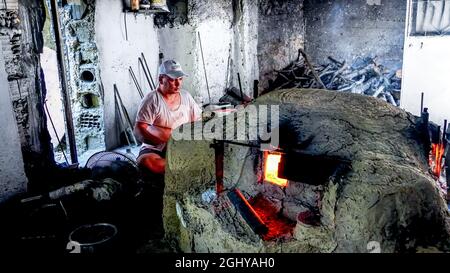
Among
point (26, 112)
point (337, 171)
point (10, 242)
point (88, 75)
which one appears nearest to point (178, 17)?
point (88, 75)

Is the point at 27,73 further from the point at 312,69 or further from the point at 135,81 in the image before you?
the point at 312,69

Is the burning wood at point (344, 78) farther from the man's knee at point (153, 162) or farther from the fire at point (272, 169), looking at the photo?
the fire at point (272, 169)

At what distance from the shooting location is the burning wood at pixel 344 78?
43.3 feet

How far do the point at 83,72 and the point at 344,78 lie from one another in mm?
9787

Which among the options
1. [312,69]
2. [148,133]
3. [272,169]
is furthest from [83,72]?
[312,69]

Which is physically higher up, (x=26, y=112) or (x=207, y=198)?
(x=26, y=112)

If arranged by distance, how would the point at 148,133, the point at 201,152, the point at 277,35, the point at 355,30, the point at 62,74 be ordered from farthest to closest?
1. the point at 355,30
2. the point at 277,35
3. the point at 62,74
4. the point at 148,133
5. the point at 201,152

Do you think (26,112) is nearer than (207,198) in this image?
No

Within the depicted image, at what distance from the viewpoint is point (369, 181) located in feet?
10.3

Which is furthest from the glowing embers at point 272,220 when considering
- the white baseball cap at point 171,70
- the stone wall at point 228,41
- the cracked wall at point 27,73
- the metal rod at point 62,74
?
the stone wall at point 228,41

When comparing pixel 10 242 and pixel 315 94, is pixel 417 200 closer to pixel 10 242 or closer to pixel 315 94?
pixel 315 94

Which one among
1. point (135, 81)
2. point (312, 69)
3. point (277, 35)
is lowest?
point (135, 81)

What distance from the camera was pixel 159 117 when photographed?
6.10 meters
